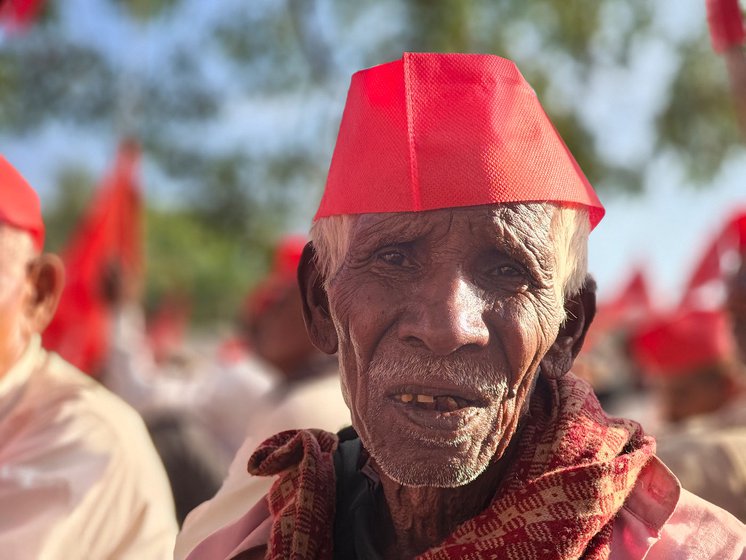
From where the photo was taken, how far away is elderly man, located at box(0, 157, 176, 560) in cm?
256

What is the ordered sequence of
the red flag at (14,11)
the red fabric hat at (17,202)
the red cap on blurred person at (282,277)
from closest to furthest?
the red fabric hat at (17,202) → the red flag at (14,11) → the red cap on blurred person at (282,277)

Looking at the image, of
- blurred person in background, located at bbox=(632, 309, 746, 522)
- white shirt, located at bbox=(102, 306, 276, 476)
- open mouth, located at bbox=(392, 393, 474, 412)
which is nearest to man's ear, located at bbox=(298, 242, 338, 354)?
open mouth, located at bbox=(392, 393, 474, 412)

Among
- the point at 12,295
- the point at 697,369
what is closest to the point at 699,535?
the point at 12,295

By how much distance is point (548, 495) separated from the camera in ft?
5.54

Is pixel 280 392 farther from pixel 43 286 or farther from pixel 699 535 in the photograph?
pixel 699 535

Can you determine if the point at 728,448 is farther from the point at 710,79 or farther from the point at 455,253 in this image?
the point at 710,79

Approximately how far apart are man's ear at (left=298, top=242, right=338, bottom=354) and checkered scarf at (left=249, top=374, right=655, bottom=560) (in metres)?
0.27

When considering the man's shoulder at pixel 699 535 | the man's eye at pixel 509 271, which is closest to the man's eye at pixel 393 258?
the man's eye at pixel 509 271

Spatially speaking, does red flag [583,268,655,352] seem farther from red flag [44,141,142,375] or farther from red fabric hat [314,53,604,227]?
red fabric hat [314,53,604,227]

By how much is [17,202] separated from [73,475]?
0.85m

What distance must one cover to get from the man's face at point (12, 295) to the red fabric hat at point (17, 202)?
35 mm

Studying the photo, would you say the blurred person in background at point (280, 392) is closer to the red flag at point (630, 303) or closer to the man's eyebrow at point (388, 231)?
the man's eyebrow at point (388, 231)

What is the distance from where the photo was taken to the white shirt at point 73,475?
8.35ft

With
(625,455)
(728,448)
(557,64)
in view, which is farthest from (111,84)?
(625,455)
